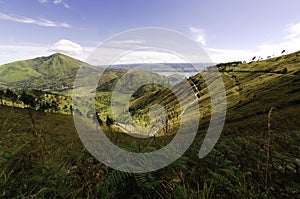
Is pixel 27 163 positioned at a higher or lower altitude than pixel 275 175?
higher

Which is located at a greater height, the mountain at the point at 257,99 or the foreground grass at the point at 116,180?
the foreground grass at the point at 116,180

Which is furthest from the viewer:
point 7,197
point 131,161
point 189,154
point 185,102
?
point 185,102

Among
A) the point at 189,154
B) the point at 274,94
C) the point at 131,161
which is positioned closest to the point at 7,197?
the point at 131,161

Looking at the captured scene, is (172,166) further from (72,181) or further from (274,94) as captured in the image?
(274,94)

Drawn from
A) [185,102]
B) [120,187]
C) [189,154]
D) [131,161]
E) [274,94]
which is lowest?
[185,102]

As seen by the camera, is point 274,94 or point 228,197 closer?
point 228,197

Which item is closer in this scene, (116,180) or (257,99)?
(116,180)

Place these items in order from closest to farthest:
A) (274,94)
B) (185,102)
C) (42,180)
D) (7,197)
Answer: (7,197)
(42,180)
(274,94)
(185,102)

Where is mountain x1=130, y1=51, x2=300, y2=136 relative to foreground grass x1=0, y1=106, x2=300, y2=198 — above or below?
below

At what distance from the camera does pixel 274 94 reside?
94.9 m

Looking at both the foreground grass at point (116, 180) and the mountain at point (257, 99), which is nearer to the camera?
the foreground grass at point (116, 180)

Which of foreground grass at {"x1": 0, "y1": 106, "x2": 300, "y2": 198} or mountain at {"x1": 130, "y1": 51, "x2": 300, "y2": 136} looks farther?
mountain at {"x1": 130, "y1": 51, "x2": 300, "y2": 136}

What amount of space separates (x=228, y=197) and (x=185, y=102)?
14727 centimetres

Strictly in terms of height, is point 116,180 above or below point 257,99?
above
